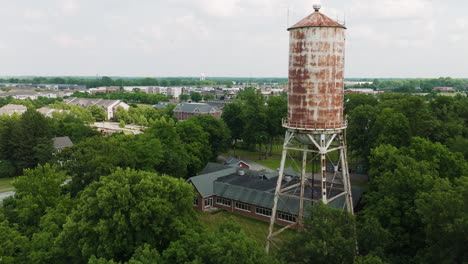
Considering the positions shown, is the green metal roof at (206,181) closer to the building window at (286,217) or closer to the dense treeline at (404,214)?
the building window at (286,217)

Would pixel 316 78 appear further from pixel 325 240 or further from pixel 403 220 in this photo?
pixel 403 220

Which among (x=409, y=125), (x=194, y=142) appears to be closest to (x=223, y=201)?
(x=194, y=142)

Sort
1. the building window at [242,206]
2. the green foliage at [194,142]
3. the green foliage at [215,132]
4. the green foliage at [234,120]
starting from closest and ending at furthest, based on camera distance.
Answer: the building window at [242,206]
the green foliage at [194,142]
the green foliage at [215,132]
the green foliage at [234,120]

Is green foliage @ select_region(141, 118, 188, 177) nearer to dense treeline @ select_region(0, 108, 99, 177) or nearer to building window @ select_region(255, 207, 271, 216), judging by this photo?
building window @ select_region(255, 207, 271, 216)

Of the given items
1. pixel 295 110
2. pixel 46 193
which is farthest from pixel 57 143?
pixel 295 110

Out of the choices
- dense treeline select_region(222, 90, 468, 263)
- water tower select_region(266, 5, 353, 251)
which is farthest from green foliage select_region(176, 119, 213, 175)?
water tower select_region(266, 5, 353, 251)

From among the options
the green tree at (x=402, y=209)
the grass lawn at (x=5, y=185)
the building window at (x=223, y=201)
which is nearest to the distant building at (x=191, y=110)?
the grass lawn at (x=5, y=185)

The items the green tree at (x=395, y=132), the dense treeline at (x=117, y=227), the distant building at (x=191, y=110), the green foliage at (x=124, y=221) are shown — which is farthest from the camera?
the distant building at (x=191, y=110)
